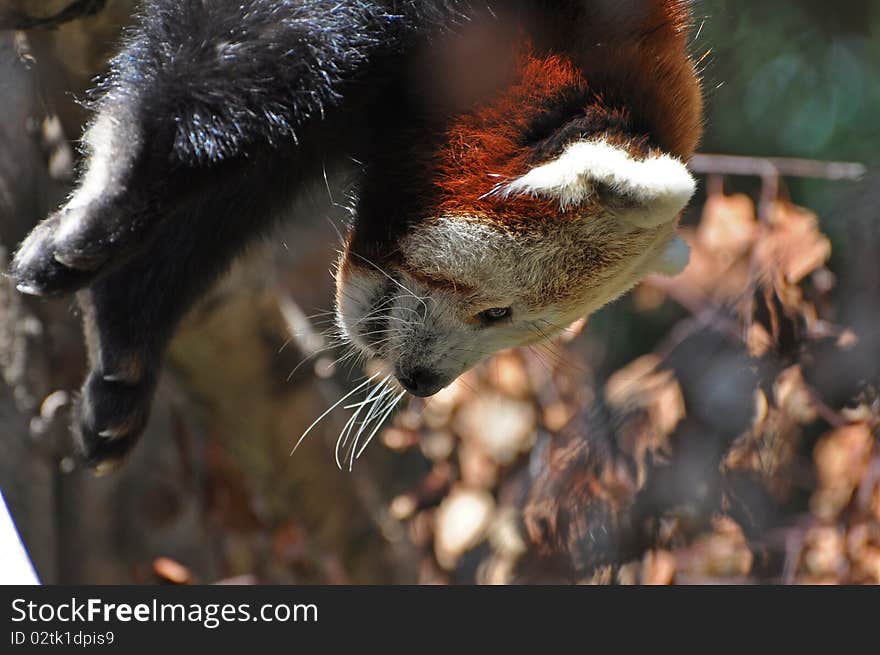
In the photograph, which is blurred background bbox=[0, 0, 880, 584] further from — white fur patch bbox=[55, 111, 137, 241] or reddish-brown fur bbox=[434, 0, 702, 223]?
white fur patch bbox=[55, 111, 137, 241]

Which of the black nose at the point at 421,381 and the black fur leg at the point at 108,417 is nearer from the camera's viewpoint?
the black nose at the point at 421,381

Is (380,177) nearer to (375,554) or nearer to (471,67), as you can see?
(471,67)

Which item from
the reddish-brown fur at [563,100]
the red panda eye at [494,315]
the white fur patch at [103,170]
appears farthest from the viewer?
the red panda eye at [494,315]

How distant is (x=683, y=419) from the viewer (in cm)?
262

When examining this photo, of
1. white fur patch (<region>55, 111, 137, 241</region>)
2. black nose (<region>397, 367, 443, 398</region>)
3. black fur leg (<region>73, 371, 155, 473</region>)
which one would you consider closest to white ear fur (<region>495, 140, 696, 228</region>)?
black nose (<region>397, 367, 443, 398</region>)

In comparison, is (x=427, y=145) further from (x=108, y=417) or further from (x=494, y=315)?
(x=108, y=417)

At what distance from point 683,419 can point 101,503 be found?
Answer: 1.77m

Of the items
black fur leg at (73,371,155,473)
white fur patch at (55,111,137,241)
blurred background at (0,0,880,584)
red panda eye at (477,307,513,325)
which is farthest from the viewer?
blurred background at (0,0,880,584)

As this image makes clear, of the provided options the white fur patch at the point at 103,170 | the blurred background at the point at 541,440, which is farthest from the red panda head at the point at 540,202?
the white fur patch at the point at 103,170

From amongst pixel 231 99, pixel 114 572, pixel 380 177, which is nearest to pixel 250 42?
pixel 231 99

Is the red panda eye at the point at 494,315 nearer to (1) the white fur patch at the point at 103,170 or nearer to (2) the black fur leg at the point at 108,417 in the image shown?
(1) the white fur patch at the point at 103,170

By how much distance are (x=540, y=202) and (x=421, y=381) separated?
489mm

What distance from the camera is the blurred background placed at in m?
2.48

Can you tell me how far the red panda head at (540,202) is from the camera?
1685 millimetres
